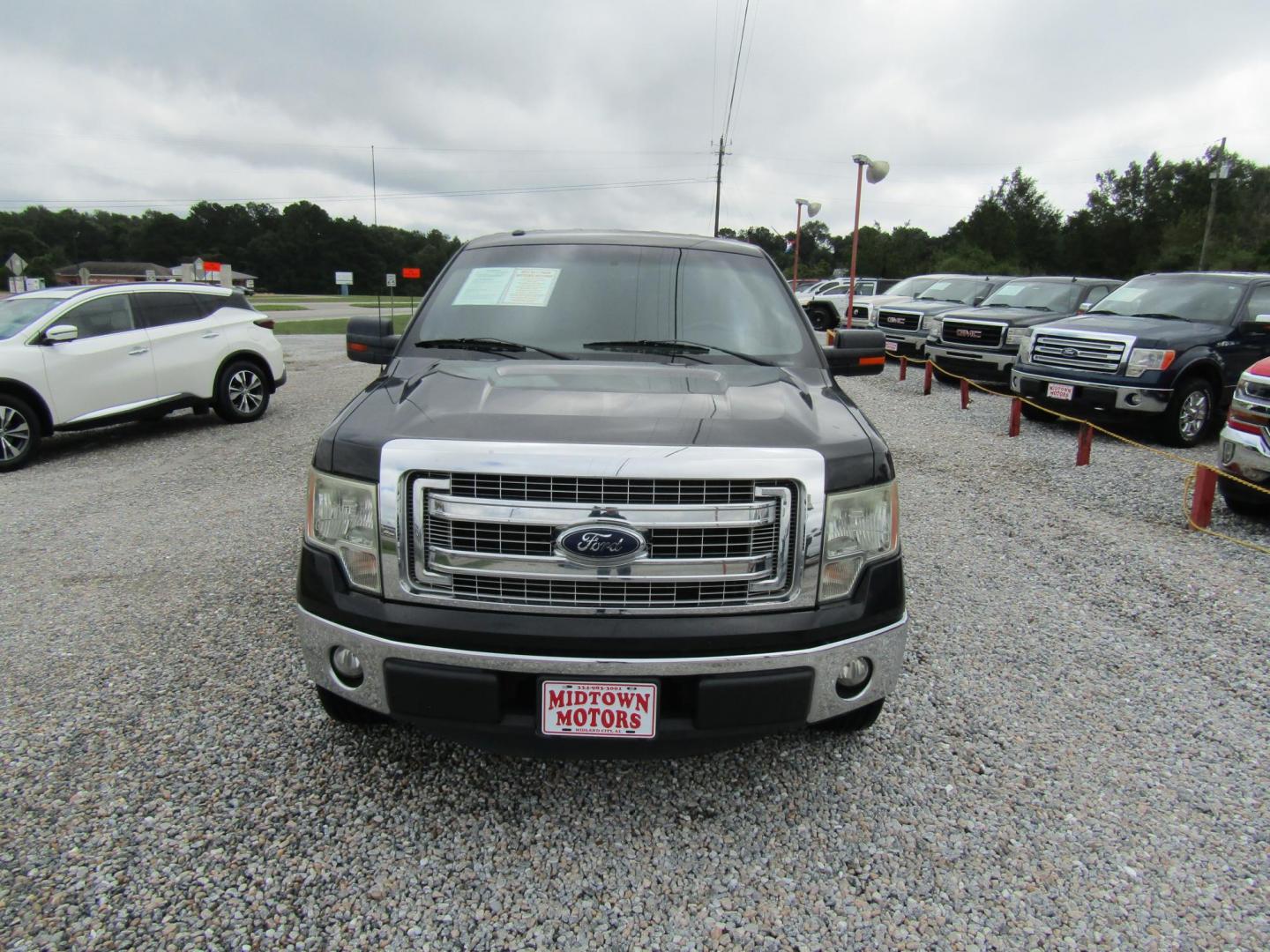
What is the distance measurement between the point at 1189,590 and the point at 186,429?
33.2 feet

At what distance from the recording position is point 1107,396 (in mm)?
8469

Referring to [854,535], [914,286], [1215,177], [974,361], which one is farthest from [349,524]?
[1215,177]

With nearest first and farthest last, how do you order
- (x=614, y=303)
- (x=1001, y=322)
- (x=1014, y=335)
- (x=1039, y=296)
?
(x=614, y=303), (x=1014, y=335), (x=1001, y=322), (x=1039, y=296)

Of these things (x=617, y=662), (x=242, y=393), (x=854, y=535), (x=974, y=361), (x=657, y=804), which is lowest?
(x=657, y=804)

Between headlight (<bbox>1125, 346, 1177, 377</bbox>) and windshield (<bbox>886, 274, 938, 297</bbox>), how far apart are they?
9045 millimetres

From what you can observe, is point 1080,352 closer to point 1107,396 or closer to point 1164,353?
point 1107,396

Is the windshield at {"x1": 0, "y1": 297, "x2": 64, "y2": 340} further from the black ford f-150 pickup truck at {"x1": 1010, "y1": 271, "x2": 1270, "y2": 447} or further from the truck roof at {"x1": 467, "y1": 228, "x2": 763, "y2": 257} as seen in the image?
the black ford f-150 pickup truck at {"x1": 1010, "y1": 271, "x2": 1270, "y2": 447}

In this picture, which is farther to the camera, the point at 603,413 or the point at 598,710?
the point at 603,413

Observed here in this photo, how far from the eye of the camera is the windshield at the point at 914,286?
56.1 ft

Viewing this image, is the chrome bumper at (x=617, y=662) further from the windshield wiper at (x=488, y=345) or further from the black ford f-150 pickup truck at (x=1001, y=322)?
the black ford f-150 pickup truck at (x=1001, y=322)

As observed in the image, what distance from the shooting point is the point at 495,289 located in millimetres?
3463

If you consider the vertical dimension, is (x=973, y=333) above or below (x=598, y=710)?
above

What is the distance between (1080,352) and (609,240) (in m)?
7.28

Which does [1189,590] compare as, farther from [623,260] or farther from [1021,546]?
[623,260]
